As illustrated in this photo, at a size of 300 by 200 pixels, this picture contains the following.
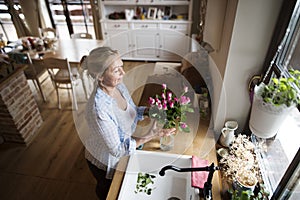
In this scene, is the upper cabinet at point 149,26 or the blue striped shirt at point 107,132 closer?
the blue striped shirt at point 107,132

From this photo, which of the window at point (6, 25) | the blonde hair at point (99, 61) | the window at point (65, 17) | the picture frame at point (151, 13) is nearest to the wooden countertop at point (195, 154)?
the blonde hair at point (99, 61)

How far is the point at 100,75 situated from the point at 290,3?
36.3 inches

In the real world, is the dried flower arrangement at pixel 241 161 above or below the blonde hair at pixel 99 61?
below

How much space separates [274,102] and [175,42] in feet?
11.0

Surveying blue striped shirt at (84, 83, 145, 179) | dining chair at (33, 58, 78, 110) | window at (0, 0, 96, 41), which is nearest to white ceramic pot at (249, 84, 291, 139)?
blue striped shirt at (84, 83, 145, 179)

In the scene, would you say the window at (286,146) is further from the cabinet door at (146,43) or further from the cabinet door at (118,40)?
the cabinet door at (118,40)

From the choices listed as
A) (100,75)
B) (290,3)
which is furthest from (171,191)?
(290,3)

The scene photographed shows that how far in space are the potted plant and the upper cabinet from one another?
3.08 metres

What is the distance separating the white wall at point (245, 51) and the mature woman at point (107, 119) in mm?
400

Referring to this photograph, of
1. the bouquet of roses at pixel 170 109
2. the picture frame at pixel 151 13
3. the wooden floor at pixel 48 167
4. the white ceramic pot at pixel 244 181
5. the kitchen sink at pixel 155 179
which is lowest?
the wooden floor at pixel 48 167

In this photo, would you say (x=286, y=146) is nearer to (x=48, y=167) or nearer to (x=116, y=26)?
(x=48, y=167)

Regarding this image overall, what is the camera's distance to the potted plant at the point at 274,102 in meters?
0.70

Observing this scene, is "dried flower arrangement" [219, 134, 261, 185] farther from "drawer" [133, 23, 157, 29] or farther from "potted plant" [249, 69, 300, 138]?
"drawer" [133, 23, 157, 29]

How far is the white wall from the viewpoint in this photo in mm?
909
